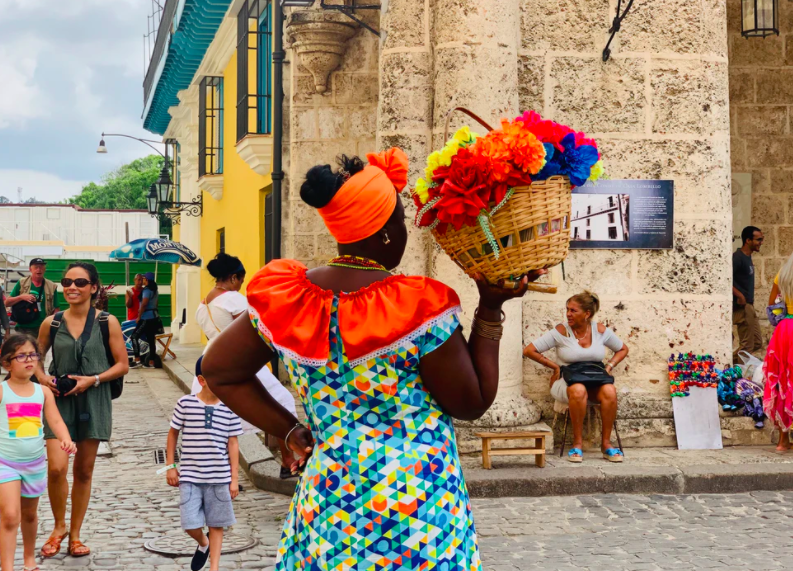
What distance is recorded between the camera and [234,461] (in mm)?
5344

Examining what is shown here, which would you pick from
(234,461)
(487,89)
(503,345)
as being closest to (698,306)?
(503,345)

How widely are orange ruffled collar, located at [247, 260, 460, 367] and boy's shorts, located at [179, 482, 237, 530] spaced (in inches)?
108

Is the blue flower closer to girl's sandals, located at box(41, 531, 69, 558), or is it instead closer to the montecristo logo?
girl's sandals, located at box(41, 531, 69, 558)

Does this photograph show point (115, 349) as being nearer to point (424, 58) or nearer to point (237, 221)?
point (424, 58)

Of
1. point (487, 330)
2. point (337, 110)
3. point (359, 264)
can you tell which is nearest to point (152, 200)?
point (337, 110)

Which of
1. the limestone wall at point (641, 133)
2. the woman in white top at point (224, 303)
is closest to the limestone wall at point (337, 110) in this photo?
the limestone wall at point (641, 133)

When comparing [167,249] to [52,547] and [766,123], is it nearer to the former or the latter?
[766,123]

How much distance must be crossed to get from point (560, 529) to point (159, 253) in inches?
551

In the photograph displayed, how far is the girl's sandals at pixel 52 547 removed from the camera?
5.64 meters

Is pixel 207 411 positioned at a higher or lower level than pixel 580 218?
lower

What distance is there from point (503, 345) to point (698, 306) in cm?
174

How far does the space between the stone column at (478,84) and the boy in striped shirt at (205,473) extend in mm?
2578

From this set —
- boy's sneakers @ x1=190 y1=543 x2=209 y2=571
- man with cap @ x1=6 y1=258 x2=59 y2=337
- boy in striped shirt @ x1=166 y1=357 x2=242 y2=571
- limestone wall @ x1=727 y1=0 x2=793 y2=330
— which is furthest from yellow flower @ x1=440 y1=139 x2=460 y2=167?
man with cap @ x1=6 y1=258 x2=59 y2=337

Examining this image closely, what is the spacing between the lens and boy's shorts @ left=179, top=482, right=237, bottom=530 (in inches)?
202
